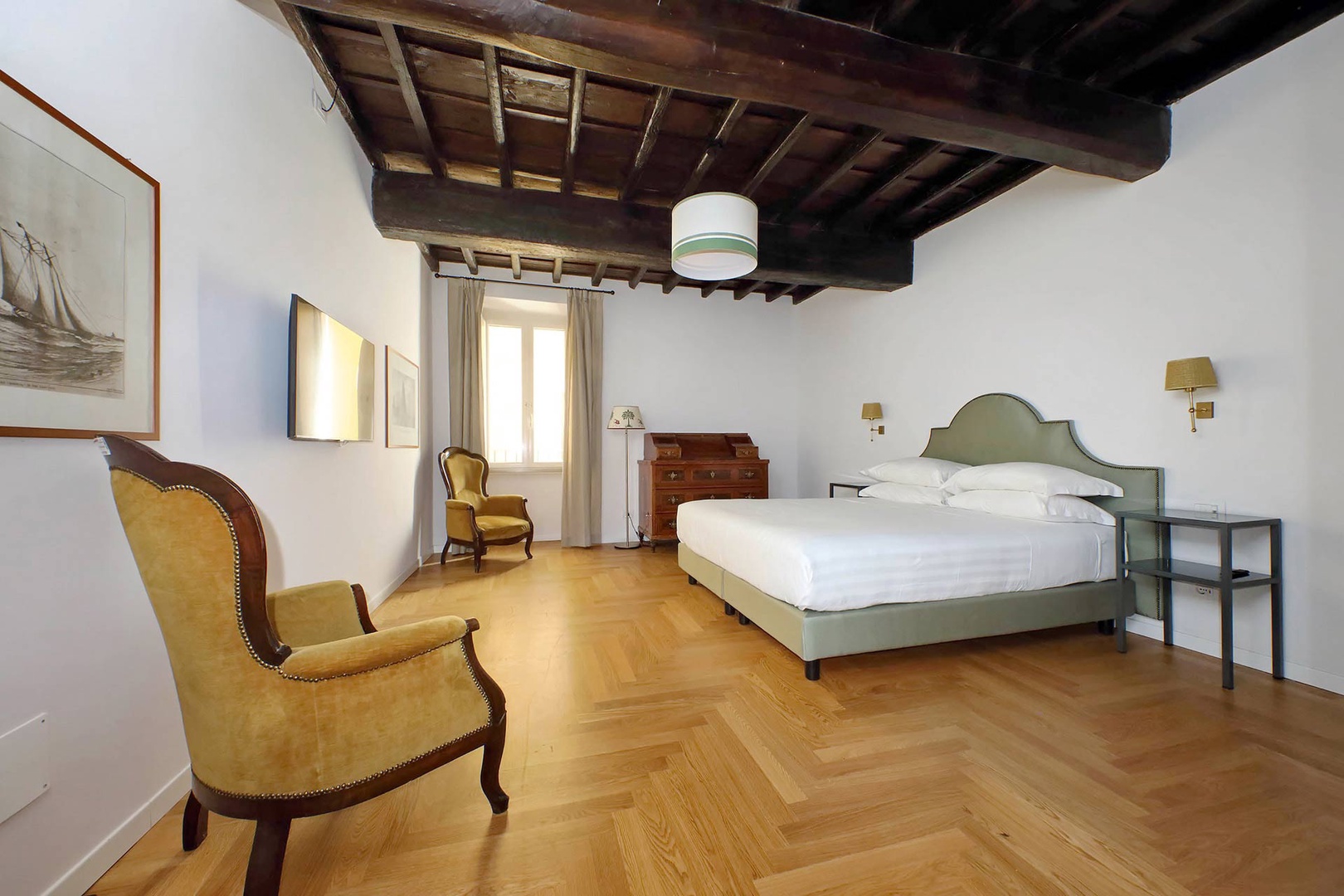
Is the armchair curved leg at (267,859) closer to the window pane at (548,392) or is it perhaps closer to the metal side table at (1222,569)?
the metal side table at (1222,569)

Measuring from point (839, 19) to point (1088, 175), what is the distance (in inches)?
75.5

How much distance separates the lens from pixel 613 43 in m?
1.89

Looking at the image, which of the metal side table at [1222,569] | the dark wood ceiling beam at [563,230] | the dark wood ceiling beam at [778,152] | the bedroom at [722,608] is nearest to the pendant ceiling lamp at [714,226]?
the dark wood ceiling beam at [778,152]

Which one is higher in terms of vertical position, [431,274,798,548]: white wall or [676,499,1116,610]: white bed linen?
[431,274,798,548]: white wall

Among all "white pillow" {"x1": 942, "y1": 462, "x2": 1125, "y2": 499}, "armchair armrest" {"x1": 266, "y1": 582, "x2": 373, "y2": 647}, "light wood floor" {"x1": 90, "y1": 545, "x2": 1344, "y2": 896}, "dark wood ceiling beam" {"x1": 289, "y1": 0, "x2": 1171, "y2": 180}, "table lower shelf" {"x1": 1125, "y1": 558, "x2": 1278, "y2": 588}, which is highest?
"dark wood ceiling beam" {"x1": 289, "y1": 0, "x2": 1171, "y2": 180}

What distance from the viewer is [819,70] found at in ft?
6.91

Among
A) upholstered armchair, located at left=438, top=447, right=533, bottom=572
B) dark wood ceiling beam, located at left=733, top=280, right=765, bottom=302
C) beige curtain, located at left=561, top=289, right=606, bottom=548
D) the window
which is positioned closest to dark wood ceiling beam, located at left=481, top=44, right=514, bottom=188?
beige curtain, located at left=561, top=289, right=606, bottom=548

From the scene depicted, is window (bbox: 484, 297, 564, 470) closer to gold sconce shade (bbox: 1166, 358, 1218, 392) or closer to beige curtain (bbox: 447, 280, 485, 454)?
beige curtain (bbox: 447, 280, 485, 454)

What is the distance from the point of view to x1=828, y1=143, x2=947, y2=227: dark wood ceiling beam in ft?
10.3

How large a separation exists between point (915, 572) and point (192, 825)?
2.57m

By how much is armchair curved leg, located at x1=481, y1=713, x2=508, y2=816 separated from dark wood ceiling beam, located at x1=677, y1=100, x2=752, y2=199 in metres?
2.86

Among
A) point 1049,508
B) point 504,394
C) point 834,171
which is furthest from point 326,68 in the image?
point 1049,508

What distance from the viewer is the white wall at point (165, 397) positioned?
43.0 inches

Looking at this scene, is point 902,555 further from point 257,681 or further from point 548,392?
point 548,392
